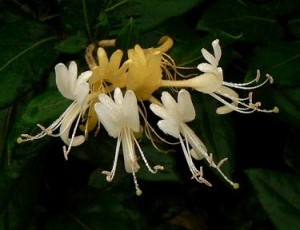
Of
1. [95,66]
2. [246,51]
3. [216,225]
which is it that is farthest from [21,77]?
[216,225]

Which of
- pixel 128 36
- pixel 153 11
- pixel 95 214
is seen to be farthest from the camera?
pixel 95 214

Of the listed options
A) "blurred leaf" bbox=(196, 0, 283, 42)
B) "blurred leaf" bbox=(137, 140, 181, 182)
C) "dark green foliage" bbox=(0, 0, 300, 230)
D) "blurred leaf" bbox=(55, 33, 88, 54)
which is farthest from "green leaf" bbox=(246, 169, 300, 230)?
"blurred leaf" bbox=(55, 33, 88, 54)

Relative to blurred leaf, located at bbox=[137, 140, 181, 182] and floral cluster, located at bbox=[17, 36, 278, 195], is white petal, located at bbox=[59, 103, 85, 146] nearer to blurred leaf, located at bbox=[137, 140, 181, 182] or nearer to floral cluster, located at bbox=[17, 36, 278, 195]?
floral cluster, located at bbox=[17, 36, 278, 195]

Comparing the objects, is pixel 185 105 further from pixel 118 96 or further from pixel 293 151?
pixel 293 151

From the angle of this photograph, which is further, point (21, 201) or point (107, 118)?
point (21, 201)

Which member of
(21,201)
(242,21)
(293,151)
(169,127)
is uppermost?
Result: (169,127)

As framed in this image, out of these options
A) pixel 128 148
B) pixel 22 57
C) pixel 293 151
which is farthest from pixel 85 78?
pixel 293 151
